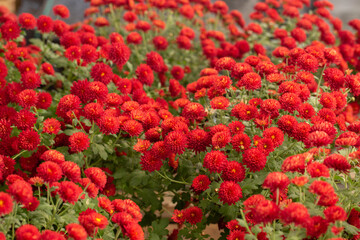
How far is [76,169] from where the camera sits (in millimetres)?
1354

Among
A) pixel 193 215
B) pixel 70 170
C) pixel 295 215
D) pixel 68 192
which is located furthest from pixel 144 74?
pixel 295 215

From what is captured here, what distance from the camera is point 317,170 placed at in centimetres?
122

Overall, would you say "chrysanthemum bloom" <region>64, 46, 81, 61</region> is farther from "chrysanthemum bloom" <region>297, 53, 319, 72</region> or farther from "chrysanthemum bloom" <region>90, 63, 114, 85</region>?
"chrysanthemum bloom" <region>297, 53, 319, 72</region>

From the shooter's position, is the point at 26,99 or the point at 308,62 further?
the point at 308,62

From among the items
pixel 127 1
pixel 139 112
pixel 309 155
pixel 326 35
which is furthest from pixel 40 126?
pixel 326 35

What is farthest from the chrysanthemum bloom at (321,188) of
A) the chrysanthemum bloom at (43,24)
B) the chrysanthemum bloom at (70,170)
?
the chrysanthemum bloom at (43,24)

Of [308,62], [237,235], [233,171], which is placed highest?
[308,62]

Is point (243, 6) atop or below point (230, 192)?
atop

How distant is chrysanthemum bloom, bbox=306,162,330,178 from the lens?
3.99 ft

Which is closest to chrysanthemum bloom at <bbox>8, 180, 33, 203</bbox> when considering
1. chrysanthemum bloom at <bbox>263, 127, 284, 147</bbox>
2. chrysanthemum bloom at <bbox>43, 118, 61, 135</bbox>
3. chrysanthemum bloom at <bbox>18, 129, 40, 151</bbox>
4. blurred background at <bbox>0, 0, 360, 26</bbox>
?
chrysanthemum bloom at <bbox>18, 129, 40, 151</bbox>

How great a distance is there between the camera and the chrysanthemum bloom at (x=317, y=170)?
47.9 inches

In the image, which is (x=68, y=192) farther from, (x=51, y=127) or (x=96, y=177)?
(x=51, y=127)

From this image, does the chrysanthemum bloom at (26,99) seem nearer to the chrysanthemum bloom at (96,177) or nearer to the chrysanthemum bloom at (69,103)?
the chrysanthemum bloom at (69,103)

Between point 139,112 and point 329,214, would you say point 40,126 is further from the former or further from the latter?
point 329,214
